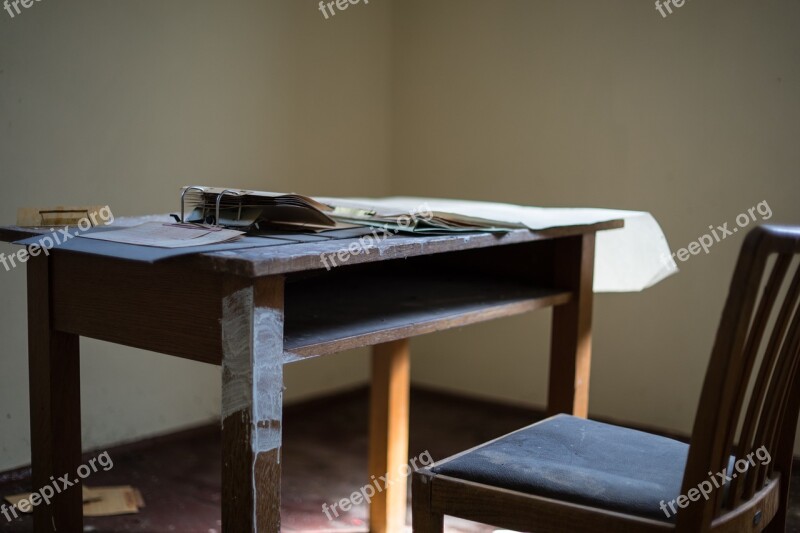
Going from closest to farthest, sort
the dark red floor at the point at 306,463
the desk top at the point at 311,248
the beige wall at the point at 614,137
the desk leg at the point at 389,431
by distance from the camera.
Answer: the desk top at the point at 311,248
the desk leg at the point at 389,431
the dark red floor at the point at 306,463
the beige wall at the point at 614,137

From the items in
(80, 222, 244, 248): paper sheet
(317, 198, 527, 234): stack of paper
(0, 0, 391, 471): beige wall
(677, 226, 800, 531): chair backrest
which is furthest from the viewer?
(0, 0, 391, 471): beige wall

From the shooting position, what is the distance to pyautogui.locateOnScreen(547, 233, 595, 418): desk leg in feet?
7.22

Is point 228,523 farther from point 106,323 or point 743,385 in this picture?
point 743,385

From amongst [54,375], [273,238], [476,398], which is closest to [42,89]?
[54,375]

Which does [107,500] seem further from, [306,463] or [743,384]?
[743,384]

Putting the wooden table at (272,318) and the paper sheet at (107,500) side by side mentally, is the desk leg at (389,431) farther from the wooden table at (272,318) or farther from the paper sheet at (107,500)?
the paper sheet at (107,500)

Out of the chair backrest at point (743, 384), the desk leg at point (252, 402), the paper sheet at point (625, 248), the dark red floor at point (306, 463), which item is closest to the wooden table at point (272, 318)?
the desk leg at point (252, 402)

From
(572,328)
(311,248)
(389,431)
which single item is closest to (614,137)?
(572,328)

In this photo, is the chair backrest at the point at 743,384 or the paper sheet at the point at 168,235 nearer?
the chair backrest at the point at 743,384

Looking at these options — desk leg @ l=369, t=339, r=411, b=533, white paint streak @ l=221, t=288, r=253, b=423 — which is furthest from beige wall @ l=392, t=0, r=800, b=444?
white paint streak @ l=221, t=288, r=253, b=423

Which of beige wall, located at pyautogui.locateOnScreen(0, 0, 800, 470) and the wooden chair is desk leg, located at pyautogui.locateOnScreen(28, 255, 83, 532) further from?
beige wall, located at pyautogui.locateOnScreen(0, 0, 800, 470)

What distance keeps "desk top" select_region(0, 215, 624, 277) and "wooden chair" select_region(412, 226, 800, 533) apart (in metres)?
0.37

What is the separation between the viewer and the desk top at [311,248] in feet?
4.43

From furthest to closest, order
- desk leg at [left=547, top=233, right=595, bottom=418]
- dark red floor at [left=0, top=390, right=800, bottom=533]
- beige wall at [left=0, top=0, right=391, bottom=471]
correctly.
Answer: beige wall at [left=0, top=0, right=391, bottom=471] < dark red floor at [left=0, top=390, right=800, bottom=533] < desk leg at [left=547, top=233, right=595, bottom=418]
